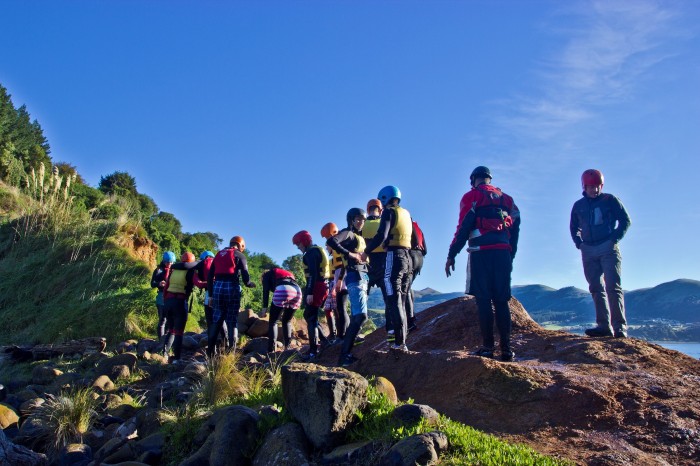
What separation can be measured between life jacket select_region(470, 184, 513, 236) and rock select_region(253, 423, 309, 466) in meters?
2.99

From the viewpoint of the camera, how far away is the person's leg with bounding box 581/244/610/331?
7.39m

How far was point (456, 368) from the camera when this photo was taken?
5.88 meters

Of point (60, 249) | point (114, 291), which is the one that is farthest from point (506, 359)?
point (60, 249)

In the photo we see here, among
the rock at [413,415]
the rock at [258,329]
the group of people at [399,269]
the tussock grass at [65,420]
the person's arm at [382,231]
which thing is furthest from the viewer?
the rock at [258,329]

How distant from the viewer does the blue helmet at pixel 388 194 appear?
746 centimetres

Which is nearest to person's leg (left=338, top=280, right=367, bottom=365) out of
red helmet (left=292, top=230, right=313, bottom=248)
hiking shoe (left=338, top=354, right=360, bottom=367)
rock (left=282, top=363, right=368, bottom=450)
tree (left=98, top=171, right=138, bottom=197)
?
hiking shoe (left=338, top=354, right=360, bottom=367)

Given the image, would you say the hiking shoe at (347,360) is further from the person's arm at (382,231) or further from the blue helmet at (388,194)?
the blue helmet at (388,194)

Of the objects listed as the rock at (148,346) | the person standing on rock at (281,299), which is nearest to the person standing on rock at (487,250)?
the person standing on rock at (281,299)

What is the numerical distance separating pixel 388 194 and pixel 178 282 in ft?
14.7

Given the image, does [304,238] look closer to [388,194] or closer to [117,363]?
[388,194]

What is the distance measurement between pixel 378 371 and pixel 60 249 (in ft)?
41.3

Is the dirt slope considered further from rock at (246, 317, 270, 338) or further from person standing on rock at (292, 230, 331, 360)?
rock at (246, 317, 270, 338)

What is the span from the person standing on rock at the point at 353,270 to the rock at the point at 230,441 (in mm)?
2188

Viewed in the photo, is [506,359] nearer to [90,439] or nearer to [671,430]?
[671,430]
